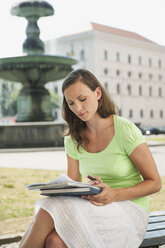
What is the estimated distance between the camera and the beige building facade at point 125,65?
68750mm

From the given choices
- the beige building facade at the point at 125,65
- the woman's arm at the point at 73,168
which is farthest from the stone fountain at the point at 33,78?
the beige building facade at the point at 125,65

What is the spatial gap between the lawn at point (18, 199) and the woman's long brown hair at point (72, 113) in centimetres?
171

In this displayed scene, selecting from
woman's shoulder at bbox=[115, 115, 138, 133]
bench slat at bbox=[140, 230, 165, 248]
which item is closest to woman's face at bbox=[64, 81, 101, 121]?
woman's shoulder at bbox=[115, 115, 138, 133]

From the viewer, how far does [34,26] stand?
18.8 meters

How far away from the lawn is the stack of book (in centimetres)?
202

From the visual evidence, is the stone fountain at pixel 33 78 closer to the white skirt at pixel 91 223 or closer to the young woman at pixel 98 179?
the young woman at pixel 98 179

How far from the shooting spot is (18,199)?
6027mm

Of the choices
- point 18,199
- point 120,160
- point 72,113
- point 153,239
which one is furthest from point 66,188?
point 18,199

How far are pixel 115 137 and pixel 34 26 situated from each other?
1649cm

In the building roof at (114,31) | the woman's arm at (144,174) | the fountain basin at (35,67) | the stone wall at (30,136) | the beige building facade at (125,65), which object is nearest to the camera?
the woman's arm at (144,174)

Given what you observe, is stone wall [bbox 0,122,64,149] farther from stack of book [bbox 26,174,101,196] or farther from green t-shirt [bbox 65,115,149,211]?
stack of book [bbox 26,174,101,196]

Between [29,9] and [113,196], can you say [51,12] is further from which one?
[113,196]

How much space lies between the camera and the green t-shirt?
2.88 metres

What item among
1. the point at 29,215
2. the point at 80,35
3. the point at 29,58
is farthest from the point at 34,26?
the point at 80,35
